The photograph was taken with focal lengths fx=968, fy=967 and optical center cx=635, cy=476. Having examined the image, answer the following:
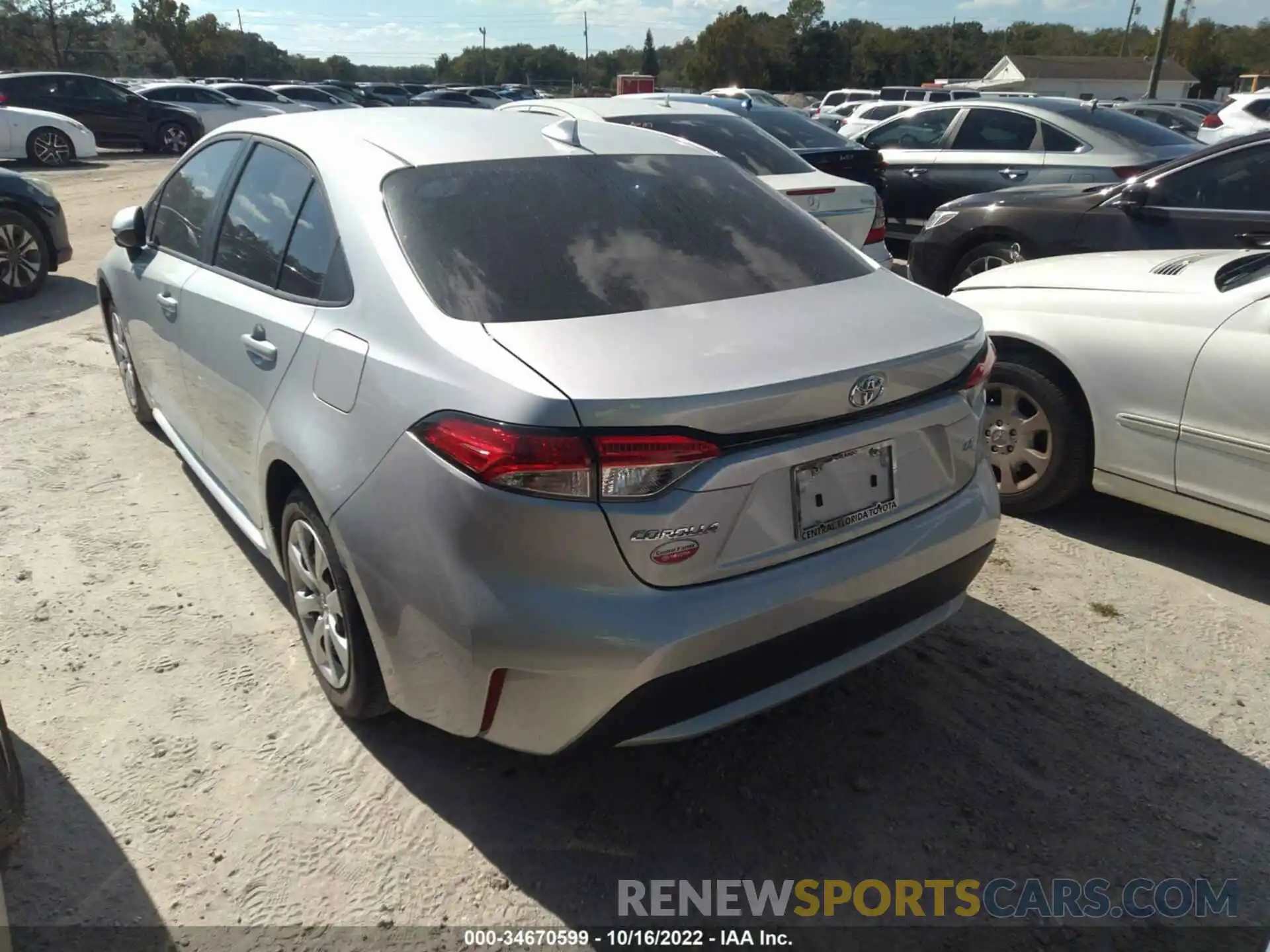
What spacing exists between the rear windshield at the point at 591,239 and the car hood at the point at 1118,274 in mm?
1546

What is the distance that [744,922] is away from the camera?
2275 millimetres

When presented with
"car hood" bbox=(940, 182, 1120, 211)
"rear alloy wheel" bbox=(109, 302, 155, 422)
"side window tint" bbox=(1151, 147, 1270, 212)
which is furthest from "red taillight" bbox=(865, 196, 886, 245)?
"rear alloy wheel" bbox=(109, 302, 155, 422)

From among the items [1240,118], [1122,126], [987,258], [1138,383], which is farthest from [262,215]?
[1240,118]

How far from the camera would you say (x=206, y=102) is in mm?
23984

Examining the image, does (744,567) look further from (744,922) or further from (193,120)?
(193,120)

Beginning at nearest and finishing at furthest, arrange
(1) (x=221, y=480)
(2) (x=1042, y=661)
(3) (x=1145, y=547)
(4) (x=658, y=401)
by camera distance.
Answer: (4) (x=658, y=401)
(2) (x=1042, y=661)
(1) (x=221, y=480)
(3) (x=1145, y=547)

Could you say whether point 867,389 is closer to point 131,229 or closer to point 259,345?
point 259,345

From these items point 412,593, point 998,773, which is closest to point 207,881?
point 412,593

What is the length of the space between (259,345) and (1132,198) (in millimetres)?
5181

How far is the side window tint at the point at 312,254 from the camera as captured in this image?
2.68 m

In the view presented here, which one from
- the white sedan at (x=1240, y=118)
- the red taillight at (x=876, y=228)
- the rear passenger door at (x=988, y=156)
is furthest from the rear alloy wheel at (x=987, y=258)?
the white sedan at (x=1240, y=118)

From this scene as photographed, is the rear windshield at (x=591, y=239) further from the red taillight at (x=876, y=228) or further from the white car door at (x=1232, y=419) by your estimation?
the red taillight at (x=876, y=228)

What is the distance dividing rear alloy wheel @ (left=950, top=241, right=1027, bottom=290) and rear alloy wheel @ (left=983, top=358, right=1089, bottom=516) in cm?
255

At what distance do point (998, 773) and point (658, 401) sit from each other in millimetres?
1542
